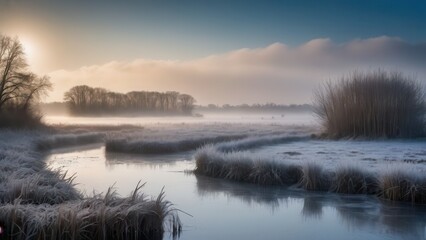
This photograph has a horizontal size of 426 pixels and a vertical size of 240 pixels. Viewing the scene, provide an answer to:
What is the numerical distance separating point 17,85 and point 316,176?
30.9m

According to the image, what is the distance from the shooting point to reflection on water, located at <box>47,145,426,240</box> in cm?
777

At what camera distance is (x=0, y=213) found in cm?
693

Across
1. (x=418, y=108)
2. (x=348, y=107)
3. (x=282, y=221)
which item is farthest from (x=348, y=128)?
(x=282, y=221)

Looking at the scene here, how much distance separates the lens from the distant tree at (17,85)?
115 feet

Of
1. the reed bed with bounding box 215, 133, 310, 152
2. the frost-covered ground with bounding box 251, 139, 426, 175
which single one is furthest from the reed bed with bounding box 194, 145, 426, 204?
the reed bed with bounding box 215, 133, 310, 152

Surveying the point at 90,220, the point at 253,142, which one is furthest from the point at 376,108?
the point at 90,220

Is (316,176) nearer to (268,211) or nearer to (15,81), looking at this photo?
(268,211)

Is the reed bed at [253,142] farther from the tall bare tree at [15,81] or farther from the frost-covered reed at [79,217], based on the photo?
the tall bare tree at [15,81]

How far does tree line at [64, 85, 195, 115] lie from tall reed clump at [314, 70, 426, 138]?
48522mm

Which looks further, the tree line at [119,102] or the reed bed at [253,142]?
the tree line at [119,102]

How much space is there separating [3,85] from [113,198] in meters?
31.6

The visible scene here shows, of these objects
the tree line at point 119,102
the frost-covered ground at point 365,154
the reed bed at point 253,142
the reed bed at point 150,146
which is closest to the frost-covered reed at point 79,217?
the frost-covered ground at point 365,154

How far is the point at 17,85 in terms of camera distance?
36.0 meters

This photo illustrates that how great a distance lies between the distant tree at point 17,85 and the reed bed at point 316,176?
24944 millimetres
